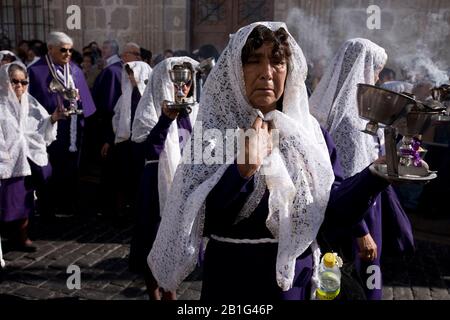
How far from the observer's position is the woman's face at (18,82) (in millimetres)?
4965

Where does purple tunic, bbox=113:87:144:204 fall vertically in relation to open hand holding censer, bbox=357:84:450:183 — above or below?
below

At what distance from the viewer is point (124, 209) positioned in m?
5.98

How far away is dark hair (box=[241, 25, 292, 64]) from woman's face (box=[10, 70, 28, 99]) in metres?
3.82

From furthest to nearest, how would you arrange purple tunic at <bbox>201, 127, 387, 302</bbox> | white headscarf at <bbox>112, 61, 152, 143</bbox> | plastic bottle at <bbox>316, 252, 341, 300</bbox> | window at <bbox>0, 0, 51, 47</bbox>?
window at <bbox>0, 0, 51, 47</bbox> < white headscarf at <bbox>112, 61, 152, 143</bbox> < plastic bottle at <bbox>316, 252, 341, 300</bbox> < purple tunic at <bbox>201, 127, 387, 302</bbox>

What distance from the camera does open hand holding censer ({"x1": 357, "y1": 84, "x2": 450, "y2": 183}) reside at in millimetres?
1597

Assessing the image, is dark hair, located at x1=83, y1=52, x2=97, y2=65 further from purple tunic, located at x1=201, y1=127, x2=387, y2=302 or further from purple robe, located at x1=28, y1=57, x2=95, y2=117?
purple tunic, located at x1=201, y1=127, x2=387, y2=302

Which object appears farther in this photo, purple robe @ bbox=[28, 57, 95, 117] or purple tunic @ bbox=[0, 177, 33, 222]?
purple robe @ bbox=[28, 57, 95, 117]

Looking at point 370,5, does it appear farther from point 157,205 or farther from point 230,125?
point 230,125

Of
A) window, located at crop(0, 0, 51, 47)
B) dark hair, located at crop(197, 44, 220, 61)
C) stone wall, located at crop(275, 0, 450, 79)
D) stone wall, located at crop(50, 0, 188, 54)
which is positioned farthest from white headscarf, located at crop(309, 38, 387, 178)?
window, located at crop(0, 0, 51, 47)

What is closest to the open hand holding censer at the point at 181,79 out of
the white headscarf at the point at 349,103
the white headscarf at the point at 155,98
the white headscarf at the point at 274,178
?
the white headscarf at the point at 155,98

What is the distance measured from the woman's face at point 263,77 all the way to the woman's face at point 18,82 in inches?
151

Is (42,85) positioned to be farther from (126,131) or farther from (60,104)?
(126,131)

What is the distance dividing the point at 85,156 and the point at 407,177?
709 cm

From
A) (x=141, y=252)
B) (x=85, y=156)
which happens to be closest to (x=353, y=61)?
(x=141, y=252)
